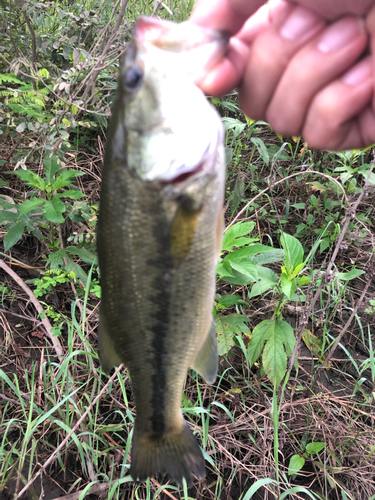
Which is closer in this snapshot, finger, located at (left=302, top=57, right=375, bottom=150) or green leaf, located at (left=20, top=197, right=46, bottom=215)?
finger, located at (left=302, top=57, right=375, bottom=150)

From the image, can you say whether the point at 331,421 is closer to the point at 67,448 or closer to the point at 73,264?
the point at 67,448

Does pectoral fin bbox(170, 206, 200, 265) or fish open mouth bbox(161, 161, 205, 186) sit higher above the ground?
fish open mouth bbox(161, 161, 205, 186)

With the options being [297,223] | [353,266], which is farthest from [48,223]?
[353,266]

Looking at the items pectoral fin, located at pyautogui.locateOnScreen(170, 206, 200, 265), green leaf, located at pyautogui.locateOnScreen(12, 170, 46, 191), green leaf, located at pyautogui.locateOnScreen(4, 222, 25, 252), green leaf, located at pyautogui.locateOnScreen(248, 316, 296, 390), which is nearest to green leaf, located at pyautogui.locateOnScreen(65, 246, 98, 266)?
green leaf, located at pyautogui.locateOnScreen(4, 222, 25, 252)

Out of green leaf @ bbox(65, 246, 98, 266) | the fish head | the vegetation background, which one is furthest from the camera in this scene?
green leaf @ bbox(65, 246, 98, 266)

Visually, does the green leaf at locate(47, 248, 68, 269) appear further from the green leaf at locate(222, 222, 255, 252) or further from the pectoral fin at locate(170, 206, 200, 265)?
the pectoral fin at locate(170, 206, 200, 265)

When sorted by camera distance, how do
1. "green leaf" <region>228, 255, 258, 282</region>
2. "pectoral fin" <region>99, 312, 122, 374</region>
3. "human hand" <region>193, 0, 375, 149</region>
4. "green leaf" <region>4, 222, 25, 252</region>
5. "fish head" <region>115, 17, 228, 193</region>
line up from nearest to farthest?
"fish head" <region>115, 17, 228, 193</region>
"human hand" <region>193, 0, 375, 149</region>
"pectoral fin" <region>99, 312, 122, 374</region>
"green leaf" <region>228, 255, 258, 282</region>
"green leaf" <region>4, 222, 25, 252</region>

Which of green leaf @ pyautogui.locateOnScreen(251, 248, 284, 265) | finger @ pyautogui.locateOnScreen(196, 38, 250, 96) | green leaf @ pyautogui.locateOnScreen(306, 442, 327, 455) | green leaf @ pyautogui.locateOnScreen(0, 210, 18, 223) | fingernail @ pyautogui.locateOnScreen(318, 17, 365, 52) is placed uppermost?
fingernail @ pyautogui.locateOnScreen(318, 17, 365, 52)
